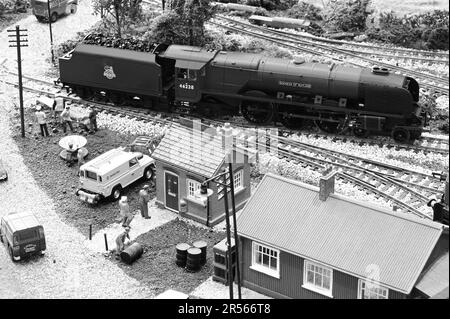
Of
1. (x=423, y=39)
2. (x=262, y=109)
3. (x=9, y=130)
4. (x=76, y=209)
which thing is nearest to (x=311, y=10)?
(x=423, y=39)

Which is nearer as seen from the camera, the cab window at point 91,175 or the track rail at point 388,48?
the cab window at point 91,175

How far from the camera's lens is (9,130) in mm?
42688

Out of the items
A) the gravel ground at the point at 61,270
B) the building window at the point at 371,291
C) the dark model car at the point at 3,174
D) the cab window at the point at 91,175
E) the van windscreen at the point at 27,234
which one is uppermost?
the building window at the point at 371,291

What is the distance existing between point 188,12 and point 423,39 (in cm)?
1349

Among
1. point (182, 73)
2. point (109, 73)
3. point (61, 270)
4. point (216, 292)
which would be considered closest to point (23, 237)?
point (61, 270)

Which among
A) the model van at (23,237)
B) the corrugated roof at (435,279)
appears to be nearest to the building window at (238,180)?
the model van at (23,237)

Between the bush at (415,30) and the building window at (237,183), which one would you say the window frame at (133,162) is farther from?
the bush at (415,30)

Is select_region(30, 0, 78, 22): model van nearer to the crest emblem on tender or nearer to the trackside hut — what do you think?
the crest emblem on tender

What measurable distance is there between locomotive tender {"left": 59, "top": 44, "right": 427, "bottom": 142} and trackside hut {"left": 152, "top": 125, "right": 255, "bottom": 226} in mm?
6036

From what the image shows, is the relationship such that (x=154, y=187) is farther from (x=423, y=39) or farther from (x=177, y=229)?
(x=423, y=39)

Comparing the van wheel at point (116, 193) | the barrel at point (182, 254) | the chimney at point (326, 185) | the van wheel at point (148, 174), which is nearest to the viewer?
the chimney at point (326, 185)

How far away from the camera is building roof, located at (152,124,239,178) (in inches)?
1303

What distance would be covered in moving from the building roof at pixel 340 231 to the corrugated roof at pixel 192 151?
3.89 meters

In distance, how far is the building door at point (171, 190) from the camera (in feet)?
113
